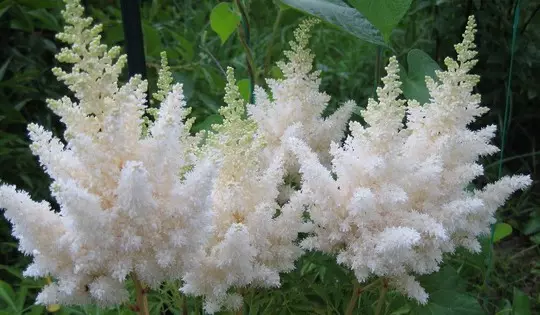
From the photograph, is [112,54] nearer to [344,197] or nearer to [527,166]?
[344,197]

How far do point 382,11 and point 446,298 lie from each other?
310mm

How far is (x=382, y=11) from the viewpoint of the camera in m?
0.67

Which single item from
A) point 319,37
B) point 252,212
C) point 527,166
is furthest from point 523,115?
point 252,212

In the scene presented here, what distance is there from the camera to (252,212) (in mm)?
598

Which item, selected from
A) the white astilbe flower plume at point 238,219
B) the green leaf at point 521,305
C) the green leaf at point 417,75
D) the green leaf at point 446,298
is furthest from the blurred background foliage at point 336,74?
the white astilbe flower plume at point 238,219

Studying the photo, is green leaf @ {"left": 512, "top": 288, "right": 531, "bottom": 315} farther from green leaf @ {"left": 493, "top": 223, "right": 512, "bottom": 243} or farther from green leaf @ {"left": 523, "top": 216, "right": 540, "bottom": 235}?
green leaf @ {"left": 523, "top": 216, "right": 540, "bottom": 235}

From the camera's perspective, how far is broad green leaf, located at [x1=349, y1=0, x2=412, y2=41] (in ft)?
2.19

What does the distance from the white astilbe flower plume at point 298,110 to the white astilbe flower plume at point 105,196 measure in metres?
0.21

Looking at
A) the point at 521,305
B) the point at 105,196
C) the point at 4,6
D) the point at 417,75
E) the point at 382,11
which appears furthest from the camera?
the point at 4,6

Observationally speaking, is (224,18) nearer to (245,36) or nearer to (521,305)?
(245,36)

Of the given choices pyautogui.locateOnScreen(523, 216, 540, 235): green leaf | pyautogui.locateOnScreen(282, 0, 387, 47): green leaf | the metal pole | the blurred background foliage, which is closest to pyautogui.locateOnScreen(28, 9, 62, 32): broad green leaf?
the blurred background foliage

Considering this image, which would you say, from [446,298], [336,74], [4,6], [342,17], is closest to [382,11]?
[342,17]

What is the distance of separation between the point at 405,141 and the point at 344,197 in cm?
9

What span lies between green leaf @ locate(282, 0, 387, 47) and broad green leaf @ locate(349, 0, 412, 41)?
2.3 inches
